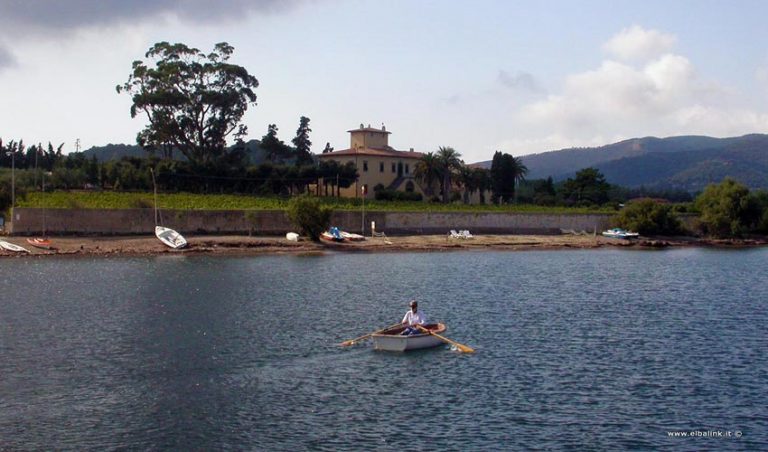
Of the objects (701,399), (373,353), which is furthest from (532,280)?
(701,399)

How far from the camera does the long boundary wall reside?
2835 inches

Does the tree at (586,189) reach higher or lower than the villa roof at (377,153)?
A: lower

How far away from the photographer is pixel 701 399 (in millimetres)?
26734

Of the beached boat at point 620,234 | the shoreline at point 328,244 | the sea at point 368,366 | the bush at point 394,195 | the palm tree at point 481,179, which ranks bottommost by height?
the sea at point 368,366

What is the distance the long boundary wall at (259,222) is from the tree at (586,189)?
2713 centimetres

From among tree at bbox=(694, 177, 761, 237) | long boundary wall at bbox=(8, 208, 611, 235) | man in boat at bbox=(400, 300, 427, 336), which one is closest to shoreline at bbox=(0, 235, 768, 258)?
long boundary wall at bbox=(8, 208, 611, 235)

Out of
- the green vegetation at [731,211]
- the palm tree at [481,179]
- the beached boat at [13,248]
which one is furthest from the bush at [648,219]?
the beached boat at [13,248]

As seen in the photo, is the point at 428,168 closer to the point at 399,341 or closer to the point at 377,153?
the point at 377,153

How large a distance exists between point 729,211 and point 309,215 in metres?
44.6

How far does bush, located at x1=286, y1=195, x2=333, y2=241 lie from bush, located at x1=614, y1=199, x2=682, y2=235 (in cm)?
3280

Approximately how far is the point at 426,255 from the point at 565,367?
44393 mm

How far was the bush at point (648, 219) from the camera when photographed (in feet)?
301

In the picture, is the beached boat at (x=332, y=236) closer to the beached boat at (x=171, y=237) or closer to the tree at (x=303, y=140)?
the beached boat at (x=171, y=237)

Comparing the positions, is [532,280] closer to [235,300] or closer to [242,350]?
[235,300]
